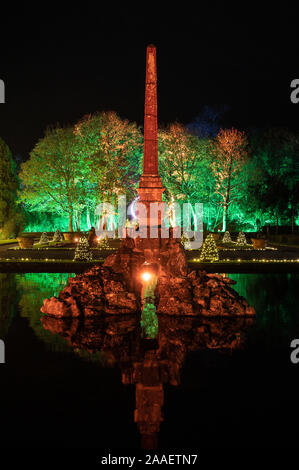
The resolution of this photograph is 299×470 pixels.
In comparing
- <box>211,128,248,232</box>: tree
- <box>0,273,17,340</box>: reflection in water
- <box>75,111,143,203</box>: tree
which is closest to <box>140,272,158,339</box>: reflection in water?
<box>0,273,17,340</box>: reflection in water

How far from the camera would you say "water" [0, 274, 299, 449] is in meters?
5.28

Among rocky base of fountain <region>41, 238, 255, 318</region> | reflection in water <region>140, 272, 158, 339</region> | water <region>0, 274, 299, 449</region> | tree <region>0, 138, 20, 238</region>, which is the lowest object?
water <region>0, 274, 299, 449</region>

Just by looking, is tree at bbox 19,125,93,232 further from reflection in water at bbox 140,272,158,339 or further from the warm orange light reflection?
reflection in water at bbox 140,272,158,339

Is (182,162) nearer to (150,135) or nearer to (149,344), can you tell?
(150,135)

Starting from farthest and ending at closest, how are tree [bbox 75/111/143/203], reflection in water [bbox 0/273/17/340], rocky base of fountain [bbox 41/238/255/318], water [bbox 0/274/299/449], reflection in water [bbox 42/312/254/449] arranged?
1. tree [bbox 75/111/143/203]
2. rocky base of fountain [bbox 41/238/255/318]
3. reflection in water [bbox 0/273/17/340]
4. reflection in water [bbox 42/312/254/449]
5. water [bbox 0/274/299/449]

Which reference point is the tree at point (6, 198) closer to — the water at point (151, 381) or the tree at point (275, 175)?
the tree at point (275, 175)

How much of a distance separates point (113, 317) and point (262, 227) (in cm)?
3847

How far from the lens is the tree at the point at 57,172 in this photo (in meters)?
45.1

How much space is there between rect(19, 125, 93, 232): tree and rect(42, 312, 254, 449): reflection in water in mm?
35572

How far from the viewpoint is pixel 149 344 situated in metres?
8.61

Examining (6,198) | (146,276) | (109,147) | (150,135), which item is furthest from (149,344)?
(109,147)

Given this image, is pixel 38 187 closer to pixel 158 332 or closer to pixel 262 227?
pixel 262 227

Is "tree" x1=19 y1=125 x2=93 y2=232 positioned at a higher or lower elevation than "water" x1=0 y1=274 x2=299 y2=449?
higher

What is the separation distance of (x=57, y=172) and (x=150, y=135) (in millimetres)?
25619
